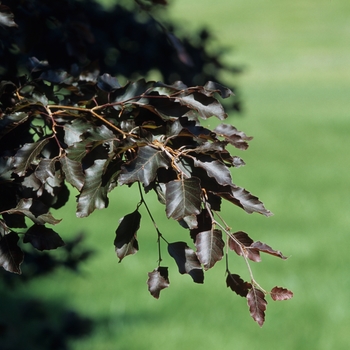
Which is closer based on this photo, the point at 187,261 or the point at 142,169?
the point at 142,169

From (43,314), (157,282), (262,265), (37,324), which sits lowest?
(37,324)

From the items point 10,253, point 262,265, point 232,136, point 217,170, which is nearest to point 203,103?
point 232,136

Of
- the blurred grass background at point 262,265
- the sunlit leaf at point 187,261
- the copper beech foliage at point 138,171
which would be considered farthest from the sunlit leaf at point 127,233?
the blurred grass background at point 262,265

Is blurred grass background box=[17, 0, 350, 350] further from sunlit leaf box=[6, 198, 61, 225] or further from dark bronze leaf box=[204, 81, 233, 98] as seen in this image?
sunlit leaf box=[6, 198, 61, 225]

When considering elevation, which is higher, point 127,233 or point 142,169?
point 142,169

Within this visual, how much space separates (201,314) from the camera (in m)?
5.48

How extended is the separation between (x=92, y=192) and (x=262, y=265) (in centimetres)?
481

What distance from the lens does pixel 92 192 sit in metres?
1.75

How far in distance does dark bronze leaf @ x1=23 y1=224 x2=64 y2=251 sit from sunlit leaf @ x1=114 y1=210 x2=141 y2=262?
161mm

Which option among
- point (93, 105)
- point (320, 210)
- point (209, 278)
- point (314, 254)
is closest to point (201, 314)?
point (209, 278)

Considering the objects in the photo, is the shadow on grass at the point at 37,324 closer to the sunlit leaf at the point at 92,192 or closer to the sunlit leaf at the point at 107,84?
the sunlit leaf at the point at 107,84

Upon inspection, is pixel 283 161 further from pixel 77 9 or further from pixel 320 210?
pixel 77 9

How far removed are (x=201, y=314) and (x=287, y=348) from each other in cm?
79

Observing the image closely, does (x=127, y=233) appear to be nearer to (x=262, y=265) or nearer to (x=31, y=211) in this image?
(x=31, y=211)
